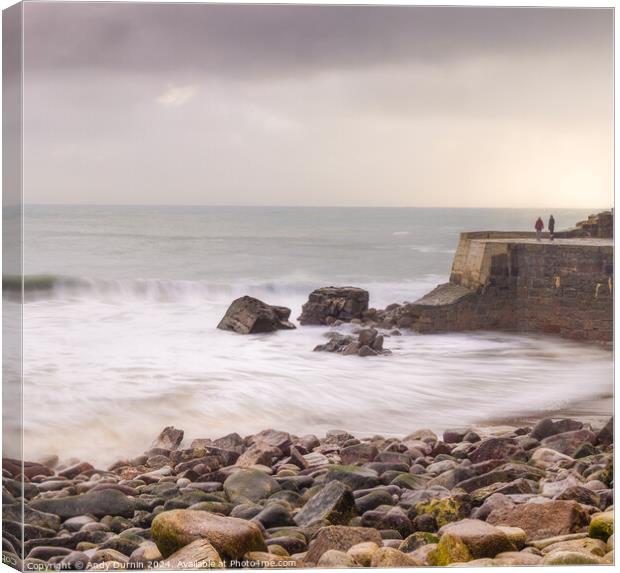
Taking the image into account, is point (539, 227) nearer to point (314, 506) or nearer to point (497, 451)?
point (497, 451)

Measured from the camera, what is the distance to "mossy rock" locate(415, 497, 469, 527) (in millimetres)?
11688

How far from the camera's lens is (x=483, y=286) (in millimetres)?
12273

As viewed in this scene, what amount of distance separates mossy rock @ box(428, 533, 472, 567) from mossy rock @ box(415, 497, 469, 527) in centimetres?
23

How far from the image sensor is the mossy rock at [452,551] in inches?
451

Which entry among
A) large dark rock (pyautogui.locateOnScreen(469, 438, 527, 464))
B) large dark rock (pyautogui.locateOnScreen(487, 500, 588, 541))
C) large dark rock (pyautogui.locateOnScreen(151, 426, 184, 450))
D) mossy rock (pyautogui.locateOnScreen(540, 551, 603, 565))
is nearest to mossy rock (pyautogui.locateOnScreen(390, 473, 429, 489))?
large dark rock (pyautogui.locateOnScreen(469, 438, 527, 464))

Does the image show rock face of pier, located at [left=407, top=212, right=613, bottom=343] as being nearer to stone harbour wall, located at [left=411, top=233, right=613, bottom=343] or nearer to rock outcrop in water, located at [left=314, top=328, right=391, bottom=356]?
stone harbour wall, located at [left=411, top=233, right=613, bottom=343]

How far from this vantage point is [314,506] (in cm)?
1158

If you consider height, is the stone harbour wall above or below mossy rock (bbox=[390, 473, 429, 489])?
above

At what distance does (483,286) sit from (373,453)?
1796mm

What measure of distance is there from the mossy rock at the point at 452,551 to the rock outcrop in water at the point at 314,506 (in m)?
0.01

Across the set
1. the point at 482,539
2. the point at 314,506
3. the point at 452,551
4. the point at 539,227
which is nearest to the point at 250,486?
the point at 314,506

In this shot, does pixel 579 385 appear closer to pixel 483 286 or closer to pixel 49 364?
pixel 483 286

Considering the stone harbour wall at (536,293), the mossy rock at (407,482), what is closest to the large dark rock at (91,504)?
the mossy rock at (407,482)

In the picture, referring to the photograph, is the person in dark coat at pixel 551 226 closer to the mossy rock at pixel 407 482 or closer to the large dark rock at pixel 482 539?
the mossy rock at pixel 407 482
